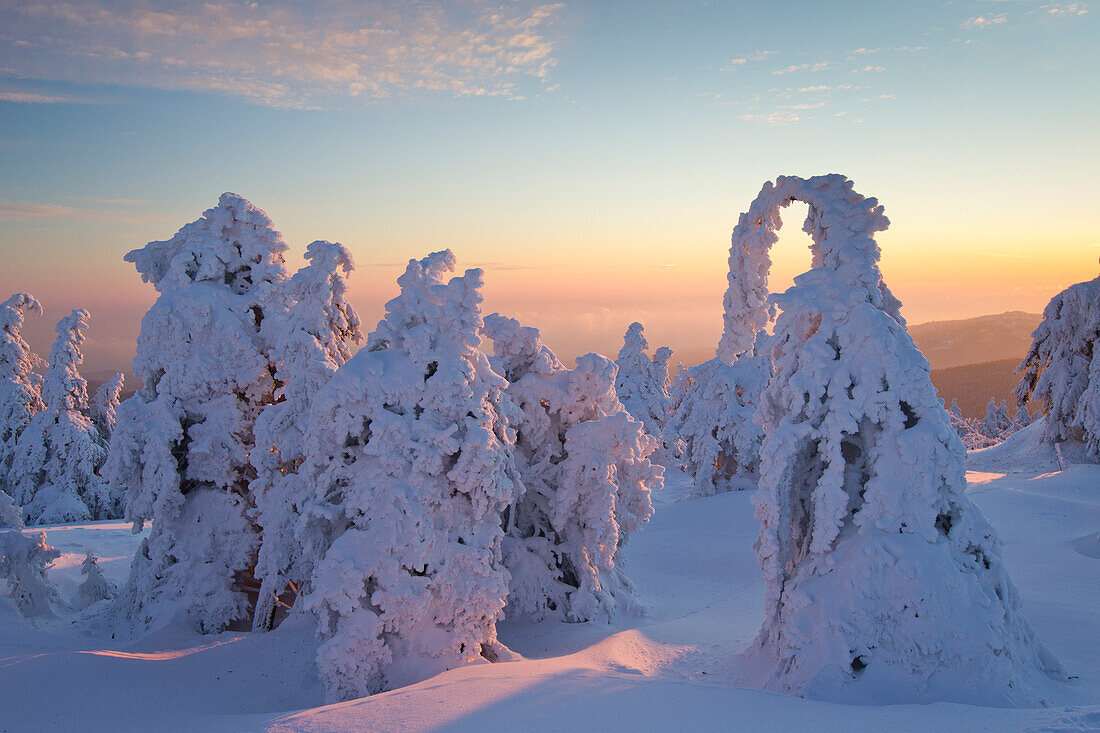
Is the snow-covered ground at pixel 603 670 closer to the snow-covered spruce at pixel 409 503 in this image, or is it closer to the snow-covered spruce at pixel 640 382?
the snow-covered spruce at pixel 409 503

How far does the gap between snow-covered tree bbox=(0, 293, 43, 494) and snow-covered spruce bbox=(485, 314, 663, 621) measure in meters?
26.0

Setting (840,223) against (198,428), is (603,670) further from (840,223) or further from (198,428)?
(198,428)

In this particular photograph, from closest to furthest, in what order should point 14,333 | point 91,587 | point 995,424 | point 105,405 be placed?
point 91,587, point 14,333, point 105,405, point 995,424

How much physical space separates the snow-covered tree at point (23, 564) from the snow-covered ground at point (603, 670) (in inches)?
29.0

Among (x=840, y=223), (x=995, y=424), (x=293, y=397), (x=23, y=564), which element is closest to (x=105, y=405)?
(x=23, y=564)

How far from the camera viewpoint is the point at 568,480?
13.7m

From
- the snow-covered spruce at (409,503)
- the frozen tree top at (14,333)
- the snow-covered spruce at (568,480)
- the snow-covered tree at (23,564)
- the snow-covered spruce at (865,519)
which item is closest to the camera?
the snow-covered spruce at (865,519)

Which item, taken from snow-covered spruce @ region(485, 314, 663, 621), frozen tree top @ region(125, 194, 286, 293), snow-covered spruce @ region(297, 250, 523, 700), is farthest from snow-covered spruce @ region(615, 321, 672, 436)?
snow-covered spruce @ region(297, 250, 523, 700)

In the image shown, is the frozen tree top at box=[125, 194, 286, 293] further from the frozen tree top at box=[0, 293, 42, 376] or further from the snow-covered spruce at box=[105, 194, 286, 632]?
the frozen tree top at box=[0, 293, 42, 376]

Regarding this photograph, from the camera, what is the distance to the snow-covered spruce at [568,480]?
44.7 ft

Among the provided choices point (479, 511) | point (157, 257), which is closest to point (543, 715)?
point (479, 511)

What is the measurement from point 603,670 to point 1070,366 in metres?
21.1

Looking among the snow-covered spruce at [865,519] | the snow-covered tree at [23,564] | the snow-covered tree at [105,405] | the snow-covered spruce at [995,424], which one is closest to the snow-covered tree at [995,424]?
Answer: the snow-covered spruce at [995,424]

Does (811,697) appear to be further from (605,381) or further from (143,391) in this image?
(143,391)
